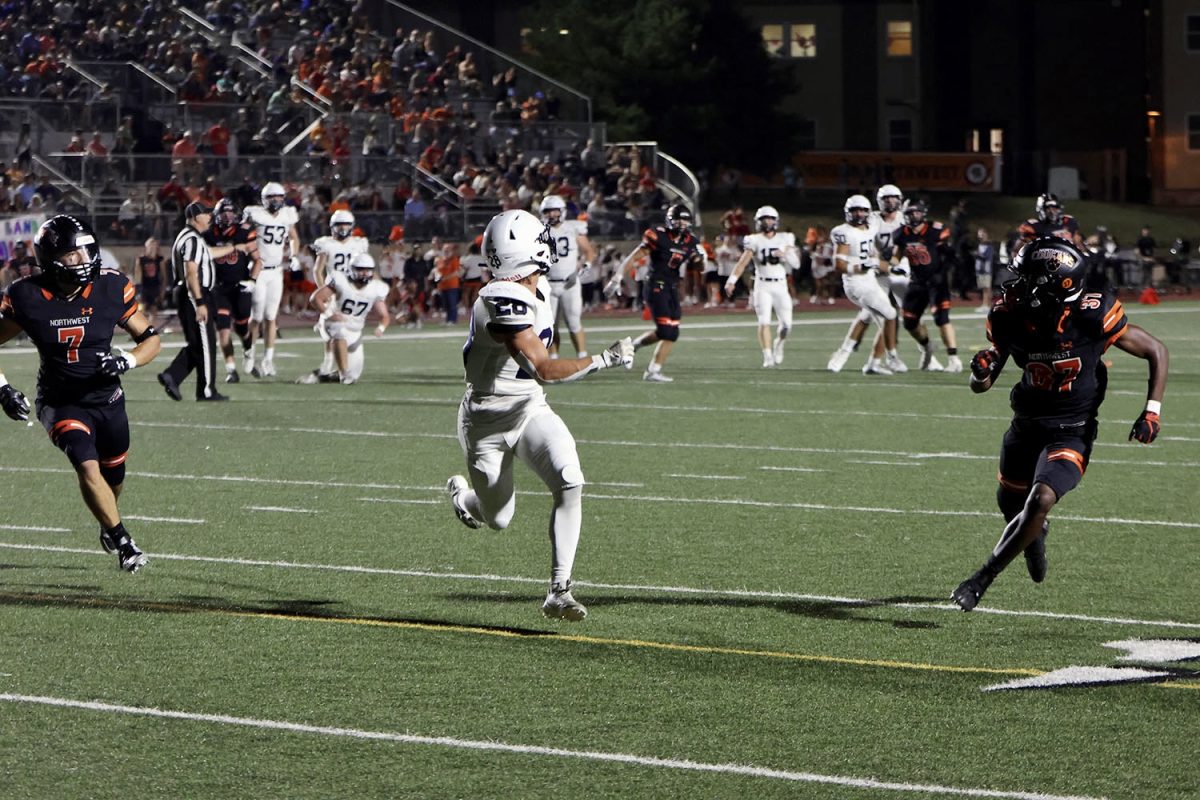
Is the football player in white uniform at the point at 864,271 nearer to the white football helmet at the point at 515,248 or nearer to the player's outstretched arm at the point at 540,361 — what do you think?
the white football helmet at the point at 515,248

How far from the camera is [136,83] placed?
33.9 metres

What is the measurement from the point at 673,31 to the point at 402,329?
21880 millimetres

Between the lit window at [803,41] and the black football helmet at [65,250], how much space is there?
4990 cm

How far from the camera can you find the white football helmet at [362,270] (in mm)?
18453

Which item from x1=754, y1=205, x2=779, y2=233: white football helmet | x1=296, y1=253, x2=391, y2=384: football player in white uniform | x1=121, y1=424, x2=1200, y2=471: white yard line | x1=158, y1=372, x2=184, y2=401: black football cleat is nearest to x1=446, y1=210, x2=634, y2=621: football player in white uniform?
x1=121, y1=424, x2=1200, y2=471: white yard line

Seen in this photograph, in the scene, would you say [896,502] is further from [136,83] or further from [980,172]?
[980,172]

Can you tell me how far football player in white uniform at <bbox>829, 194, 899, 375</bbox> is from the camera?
61.9ft

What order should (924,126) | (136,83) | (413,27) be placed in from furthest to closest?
(924,126), (413,27), (136,83)

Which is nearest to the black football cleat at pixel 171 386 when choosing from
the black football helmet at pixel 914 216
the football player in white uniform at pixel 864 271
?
the football player in white uniform at pixel 864 271

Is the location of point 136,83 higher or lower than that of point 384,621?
higher

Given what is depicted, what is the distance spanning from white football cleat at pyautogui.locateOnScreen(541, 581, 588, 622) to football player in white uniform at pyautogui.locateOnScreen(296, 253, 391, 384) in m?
11.2

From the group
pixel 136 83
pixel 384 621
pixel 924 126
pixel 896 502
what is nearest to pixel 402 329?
pixel 136 83

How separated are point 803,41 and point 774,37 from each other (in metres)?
0.88

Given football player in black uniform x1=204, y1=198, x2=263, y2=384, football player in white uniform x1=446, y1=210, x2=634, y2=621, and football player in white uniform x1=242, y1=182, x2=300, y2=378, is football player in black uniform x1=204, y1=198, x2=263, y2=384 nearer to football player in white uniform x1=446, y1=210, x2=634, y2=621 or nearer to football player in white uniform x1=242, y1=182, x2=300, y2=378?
football player in white uniform x1=242, y1=182, x2=300, y2=378
